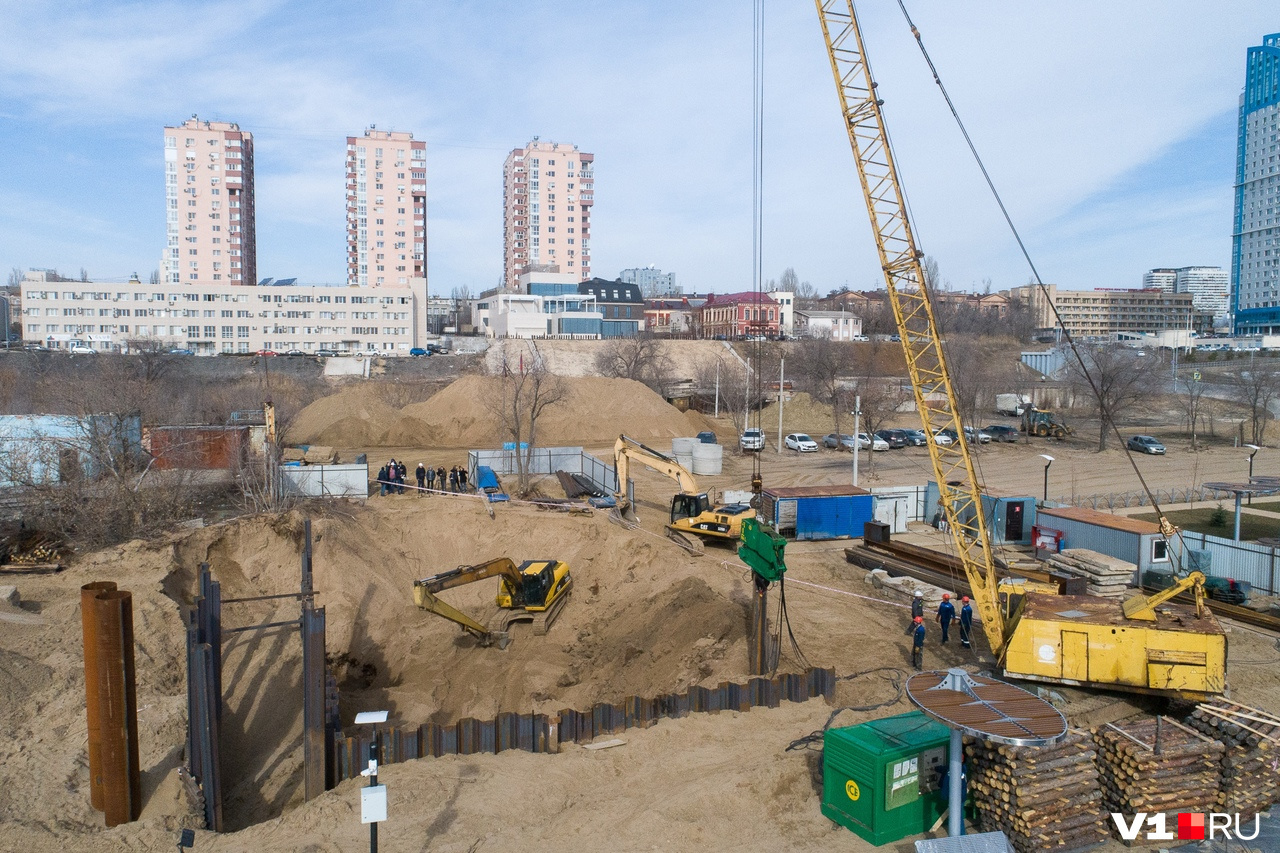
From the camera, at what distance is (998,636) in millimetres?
16281

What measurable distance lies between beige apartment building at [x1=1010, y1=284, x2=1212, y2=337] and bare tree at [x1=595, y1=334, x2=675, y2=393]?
107443 millimetres

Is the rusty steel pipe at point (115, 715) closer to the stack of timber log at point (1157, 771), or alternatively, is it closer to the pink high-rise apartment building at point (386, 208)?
the stack of timber log at point (1157, 771)

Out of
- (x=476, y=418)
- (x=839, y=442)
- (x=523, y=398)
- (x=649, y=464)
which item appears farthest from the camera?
(x=476, y=418)

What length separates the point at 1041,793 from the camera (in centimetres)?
993

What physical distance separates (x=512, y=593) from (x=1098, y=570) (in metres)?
14.9

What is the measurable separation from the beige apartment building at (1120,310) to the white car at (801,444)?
12289cm

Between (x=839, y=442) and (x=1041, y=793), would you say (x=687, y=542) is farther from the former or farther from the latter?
(x=839, y=442)

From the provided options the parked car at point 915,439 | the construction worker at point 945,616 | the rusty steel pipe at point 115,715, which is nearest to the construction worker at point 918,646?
the construction worker at point 945,616

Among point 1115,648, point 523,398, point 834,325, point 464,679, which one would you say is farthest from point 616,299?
point 1115,648

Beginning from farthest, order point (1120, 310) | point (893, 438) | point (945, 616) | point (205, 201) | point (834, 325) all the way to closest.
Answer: point (1120, 310) < point (834, 325) < point (205, 201) < point (893, 438) < point (945, 616)

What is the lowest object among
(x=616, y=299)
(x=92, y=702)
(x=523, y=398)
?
(x=92, y=702)

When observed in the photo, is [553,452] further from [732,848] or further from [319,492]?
[732,848]

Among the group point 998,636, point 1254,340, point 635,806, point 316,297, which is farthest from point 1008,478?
point 1254,340

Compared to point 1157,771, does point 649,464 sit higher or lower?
higher
